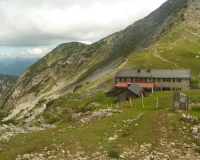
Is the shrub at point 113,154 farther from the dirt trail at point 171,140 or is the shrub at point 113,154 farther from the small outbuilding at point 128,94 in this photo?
the small outbuilding at point 128,94

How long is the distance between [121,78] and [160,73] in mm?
17321

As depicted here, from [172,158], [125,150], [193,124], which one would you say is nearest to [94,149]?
[125,150]

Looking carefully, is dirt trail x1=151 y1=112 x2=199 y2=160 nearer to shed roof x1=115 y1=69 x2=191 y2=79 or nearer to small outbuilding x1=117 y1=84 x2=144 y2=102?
small outbuilding x1=117 y1=84 x2=144 y2=102

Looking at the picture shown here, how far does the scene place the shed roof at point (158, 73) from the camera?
6003cm

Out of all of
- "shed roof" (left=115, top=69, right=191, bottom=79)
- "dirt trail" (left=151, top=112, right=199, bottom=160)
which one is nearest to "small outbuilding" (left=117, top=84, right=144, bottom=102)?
"shed roof" (left=115, top=69, right=191, bottom=79)

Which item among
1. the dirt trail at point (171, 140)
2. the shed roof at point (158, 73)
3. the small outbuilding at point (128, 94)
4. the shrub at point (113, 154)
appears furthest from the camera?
the shed roof at point (158, 73)

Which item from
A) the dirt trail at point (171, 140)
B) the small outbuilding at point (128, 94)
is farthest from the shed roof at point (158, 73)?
the dirt trail at point (171, 140)

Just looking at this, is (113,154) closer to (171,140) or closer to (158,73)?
(171,140)

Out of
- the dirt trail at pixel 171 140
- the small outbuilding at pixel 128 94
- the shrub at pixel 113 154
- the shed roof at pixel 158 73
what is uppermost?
the shed roof at pixel 158 73

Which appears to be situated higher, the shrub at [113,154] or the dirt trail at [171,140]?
the dirt trail at [171,140]

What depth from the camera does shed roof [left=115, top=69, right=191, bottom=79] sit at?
6003 cm

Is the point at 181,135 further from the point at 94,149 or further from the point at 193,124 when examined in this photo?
the point at 94,149

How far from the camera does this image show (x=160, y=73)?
64.1 m

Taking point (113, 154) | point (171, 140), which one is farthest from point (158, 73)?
point (113, 154)
